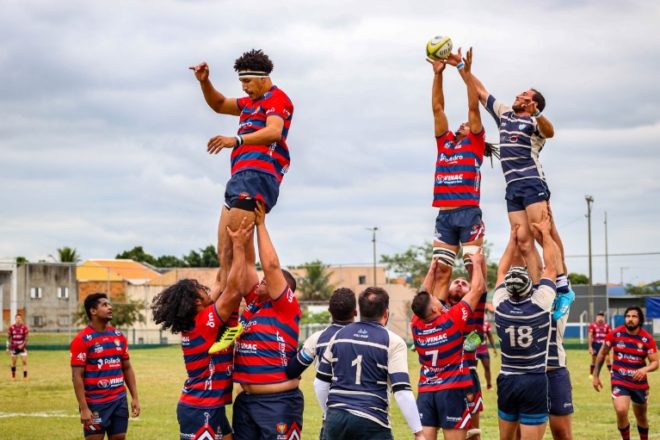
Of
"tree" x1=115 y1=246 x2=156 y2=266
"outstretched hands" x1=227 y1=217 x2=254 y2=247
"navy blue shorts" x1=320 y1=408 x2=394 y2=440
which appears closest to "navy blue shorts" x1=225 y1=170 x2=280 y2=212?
"outstretched hands" x1=227 y1=217 x2=254 y2=247

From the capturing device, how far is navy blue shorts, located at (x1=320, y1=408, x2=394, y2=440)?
839 centimetres

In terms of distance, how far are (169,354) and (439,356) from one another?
40.9 m

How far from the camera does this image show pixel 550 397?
1165 centimetres

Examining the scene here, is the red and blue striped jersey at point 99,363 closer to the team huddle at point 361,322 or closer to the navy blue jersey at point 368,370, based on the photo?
the team huddle at point 361,322

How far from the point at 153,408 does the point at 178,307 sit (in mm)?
15695

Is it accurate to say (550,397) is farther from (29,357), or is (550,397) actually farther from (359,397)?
(29,357)

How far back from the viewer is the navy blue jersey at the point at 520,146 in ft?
37.5

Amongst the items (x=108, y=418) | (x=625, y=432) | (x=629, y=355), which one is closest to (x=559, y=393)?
(x=625, y=432)

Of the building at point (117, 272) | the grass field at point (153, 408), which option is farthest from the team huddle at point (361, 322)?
the building at point (117, 272)

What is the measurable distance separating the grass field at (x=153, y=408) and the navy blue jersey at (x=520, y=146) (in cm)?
751

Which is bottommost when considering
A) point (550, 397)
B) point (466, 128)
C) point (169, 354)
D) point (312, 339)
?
point (169, 354)

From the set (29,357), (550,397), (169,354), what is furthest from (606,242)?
(550,397)

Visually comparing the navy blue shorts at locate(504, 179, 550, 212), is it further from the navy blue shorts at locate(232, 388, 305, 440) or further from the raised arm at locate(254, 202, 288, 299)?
the navy blue shorts at locate(232, 388, 305, 440)

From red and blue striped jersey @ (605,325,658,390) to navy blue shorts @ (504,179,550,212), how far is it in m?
6.34
